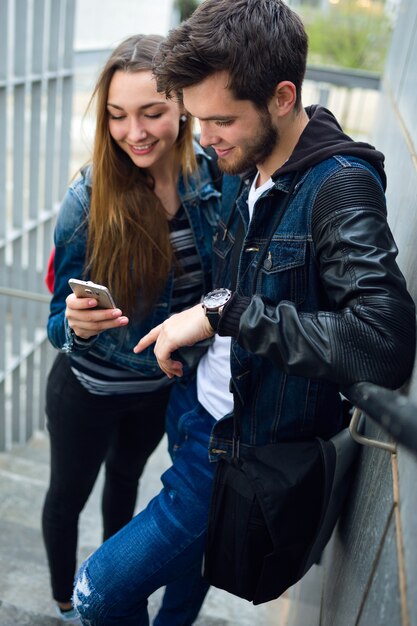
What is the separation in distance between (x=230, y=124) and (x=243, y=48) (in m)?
0.16

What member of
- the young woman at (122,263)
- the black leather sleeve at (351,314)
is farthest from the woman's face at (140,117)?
the black leather sleeve at (351,314)

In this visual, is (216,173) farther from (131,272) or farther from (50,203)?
(50,203)

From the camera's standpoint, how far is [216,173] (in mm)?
2277

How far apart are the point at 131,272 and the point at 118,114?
466mm

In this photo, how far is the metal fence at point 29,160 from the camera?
13.8 ft

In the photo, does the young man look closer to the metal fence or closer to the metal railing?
the metal railing

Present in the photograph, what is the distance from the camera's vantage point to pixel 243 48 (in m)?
1.40

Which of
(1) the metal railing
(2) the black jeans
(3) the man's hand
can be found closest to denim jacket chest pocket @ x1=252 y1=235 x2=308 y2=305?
(3) the man's hand

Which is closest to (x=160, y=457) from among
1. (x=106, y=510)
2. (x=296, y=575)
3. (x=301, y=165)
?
(x=106, y=510)

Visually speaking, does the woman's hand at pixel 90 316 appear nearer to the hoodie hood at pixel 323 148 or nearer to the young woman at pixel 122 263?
the young woman at pixel 122 263

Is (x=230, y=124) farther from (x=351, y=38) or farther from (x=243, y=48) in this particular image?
(x=351, y=38)

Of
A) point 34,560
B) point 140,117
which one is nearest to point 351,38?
point 34,560

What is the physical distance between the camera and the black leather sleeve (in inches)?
48.2

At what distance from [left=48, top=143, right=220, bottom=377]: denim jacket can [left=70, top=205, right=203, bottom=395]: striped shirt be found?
0.02 metres
